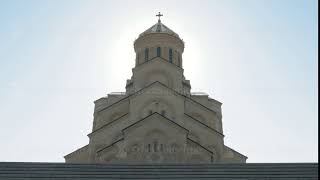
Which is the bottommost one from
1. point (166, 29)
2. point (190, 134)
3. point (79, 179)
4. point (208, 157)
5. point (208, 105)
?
point (79, 179)

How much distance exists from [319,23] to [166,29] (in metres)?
24.0

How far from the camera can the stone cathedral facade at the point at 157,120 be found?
18.3m

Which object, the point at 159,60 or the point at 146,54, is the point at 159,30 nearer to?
the point at 146,54

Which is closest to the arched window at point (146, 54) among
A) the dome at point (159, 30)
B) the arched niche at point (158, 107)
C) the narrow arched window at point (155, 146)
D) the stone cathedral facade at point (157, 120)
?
the stone cathedral facade at point (157, 120)

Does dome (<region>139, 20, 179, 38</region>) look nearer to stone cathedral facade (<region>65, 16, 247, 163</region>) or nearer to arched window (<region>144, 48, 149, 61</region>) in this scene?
stone cathedral facade (<region>65, 16, 247, 163</region>)

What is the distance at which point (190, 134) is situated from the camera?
67.8 feet

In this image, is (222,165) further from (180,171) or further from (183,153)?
(183,153)

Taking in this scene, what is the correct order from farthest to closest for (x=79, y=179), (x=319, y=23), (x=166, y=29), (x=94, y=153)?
1. (x=166, y=29)
2. (x=94, y=153)
3. (x=79, y=179)
4. (x=319, y=23)

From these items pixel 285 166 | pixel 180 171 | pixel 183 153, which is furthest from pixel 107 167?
pixel 183 153

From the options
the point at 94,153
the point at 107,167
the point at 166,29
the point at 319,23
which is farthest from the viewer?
the point at 166,29

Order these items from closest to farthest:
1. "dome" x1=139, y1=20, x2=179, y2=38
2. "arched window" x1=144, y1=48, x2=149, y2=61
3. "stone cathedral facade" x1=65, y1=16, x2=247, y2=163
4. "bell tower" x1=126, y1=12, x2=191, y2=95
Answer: "stone cathedral facade" x1=65, y1=16, x2=247, y2=163 → "bell tower" x1=126, y1=12, x2=191, y2=95 → "arched window" x1=144, y1=48, x2=149, y2=61 → "dome" x1=139, y1=20, x2=179, y2=38

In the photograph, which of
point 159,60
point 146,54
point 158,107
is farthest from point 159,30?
point 158,107

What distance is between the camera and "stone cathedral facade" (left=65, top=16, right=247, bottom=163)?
18312mm

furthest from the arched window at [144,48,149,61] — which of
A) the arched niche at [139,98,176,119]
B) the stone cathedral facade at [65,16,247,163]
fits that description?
the arched niche at [139,98,176,119]
